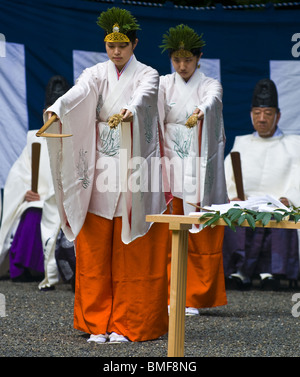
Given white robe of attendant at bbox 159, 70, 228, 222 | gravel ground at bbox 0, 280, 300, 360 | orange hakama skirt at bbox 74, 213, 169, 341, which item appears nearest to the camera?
gravel ground at bbox 0, 280, 300, 360

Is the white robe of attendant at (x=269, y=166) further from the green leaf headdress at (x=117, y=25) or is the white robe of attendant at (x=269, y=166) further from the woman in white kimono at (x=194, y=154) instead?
the green leaf headdress at (x=117, y=25)

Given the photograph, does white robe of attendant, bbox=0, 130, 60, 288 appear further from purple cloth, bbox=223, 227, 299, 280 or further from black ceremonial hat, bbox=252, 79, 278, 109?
black ceremonial hat, bbox=252, 79, 278, 109

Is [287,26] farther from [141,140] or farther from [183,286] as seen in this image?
[183,286]

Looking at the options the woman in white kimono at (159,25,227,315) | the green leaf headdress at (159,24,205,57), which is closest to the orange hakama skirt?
the woman in white kimono at (159,25,227,315)

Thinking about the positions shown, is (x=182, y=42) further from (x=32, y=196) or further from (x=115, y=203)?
(x=32, y=196)

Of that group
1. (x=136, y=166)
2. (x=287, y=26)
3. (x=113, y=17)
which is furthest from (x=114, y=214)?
(x=287, y=26)

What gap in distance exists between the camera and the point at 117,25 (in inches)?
182

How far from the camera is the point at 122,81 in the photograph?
4629 mm

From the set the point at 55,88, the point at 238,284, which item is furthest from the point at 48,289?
the point at 55,88

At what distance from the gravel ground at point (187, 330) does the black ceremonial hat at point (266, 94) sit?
183 centimetres

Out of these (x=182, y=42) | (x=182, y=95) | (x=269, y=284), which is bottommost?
(x=269, y=284)

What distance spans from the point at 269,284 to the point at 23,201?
2.46 metres

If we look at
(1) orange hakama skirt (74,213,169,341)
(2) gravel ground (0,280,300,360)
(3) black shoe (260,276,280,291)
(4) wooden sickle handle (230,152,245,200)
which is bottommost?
(3) black shoe (260,276,280,291)

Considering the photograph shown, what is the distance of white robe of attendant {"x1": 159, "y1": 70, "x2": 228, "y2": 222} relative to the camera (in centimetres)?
553
